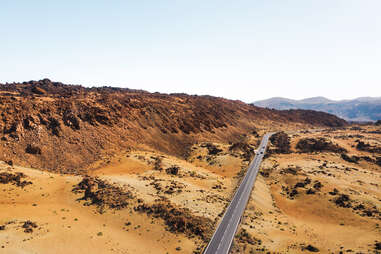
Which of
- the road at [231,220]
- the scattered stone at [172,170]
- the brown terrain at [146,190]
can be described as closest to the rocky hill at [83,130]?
the brown terrain at [146,190]

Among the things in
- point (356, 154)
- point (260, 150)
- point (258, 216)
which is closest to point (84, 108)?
point (258, 216)

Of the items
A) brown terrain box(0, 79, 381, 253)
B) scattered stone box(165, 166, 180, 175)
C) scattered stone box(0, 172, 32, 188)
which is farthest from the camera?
scattered stone box(165, 166, 180, 175)

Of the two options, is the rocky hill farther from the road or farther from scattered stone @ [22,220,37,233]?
the road

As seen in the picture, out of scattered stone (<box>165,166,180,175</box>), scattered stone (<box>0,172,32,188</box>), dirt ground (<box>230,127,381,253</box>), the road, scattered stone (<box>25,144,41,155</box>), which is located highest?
scattered stone (<box>25,144,41,155</box>)

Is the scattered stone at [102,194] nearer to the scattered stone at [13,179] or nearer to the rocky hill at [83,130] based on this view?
the scattered stone at [13,179]

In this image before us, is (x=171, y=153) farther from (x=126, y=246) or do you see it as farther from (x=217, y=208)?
(x=126, y=246)

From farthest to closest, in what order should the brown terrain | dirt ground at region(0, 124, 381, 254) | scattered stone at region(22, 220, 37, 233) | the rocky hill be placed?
1. the rocky hill
2. the brown terrain
3. dirt ground at region(0, 124, 381, 254)
4. scattered stone at region(22, 220, 37, 233)

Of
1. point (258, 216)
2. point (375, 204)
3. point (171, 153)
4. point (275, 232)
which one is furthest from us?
point (171, 153)

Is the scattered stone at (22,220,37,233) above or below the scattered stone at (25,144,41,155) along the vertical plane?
below

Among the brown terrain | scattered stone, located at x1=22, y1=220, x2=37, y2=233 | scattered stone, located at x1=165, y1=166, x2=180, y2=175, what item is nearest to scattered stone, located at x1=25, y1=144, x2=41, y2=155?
the brown terrain
